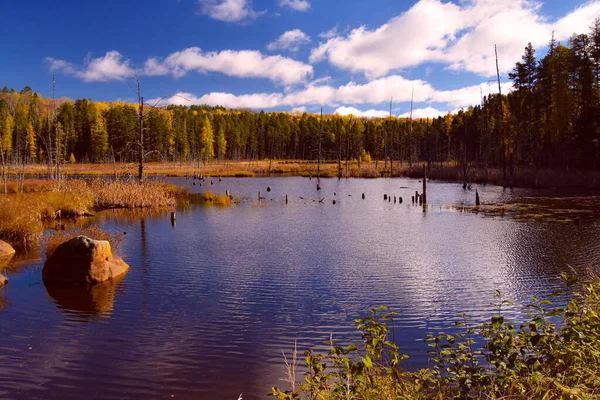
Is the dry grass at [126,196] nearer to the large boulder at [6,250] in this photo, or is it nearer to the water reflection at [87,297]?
the large boulder at [6,250]

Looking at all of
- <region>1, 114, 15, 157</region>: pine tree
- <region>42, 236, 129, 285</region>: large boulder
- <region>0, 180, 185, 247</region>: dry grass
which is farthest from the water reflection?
<region>1, 114, 15, 157</region>: pine tree

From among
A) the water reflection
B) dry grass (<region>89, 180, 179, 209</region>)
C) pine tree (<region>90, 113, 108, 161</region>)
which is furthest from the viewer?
pine tree (<region>90, 113, 108, 161</region>)

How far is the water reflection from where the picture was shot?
10.3 m

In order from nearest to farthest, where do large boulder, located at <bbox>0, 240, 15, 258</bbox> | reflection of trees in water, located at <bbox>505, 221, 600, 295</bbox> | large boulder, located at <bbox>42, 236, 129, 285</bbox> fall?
large boulder, located at <bbox>42, 236, 129, 285</bbox>
reflection of trees in water, located at <bbox>505, 221, 600, 295</bbox>
large boulder, located at <bbox>0, 240, 15, 258</bbox>

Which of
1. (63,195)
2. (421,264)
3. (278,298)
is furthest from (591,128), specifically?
(63,195)

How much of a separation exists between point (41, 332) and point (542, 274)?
1451cm

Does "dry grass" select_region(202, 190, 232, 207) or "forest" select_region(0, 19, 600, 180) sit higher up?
"forest" select_region(0, 19, 600, 180)

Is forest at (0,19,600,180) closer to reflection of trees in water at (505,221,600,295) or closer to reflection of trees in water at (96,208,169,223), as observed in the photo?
reflection of trees in water at (96,208,169,223)

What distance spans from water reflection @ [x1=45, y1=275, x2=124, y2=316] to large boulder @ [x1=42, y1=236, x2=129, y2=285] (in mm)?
299

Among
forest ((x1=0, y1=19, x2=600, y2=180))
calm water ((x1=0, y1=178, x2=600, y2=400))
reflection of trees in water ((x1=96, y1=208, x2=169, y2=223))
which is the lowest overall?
calm water ((x1=0, y1=178, x2=600, y2=400))

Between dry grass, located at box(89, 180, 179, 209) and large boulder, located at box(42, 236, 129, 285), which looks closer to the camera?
large boulder, located at box(42, 236, 129, 285)

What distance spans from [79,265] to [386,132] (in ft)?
398

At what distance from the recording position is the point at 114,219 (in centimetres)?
2608

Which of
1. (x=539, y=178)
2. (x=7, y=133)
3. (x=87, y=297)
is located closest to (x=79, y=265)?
(x=87, y=297)
